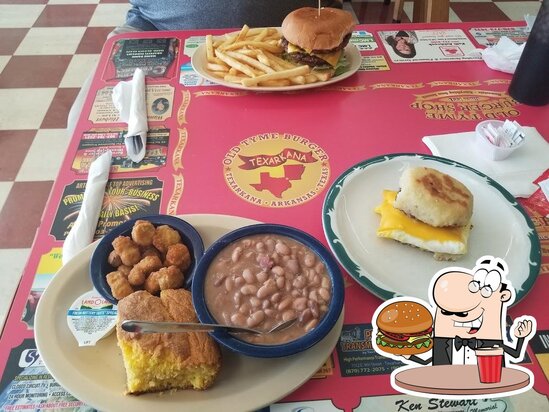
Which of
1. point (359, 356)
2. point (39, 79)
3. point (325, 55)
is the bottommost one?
point (39, 79)

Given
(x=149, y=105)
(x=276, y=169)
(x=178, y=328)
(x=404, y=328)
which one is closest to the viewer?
(x=178, y=328)

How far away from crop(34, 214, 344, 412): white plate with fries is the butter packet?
11 mm

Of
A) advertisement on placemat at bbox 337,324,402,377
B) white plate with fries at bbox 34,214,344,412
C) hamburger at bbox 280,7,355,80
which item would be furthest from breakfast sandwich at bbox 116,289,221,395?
hamburger at bbox 280,7,355,80

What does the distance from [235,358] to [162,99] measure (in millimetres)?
994

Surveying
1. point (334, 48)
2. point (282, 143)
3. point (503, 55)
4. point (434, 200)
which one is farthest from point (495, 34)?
point (434, 200)

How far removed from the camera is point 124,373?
885 millimetres

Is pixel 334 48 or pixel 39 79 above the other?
pixel 334 48

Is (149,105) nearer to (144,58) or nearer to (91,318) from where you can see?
(144,58)

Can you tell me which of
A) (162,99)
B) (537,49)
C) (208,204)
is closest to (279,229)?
(208,204)

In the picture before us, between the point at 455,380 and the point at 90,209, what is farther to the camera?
the point at 90,209

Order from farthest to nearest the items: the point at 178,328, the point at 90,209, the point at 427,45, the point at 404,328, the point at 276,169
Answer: the point at 427,45, the point at 276,169, the point at 90,209, the point at 404,328, the point at 178,328

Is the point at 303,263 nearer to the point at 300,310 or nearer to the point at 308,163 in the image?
the point at 300,310

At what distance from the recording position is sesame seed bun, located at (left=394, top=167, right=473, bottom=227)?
1.04m

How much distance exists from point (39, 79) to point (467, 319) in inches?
135
